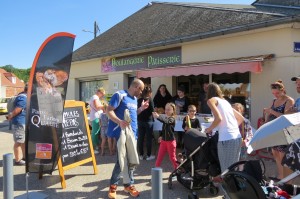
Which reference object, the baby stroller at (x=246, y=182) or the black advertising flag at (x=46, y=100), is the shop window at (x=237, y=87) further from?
the baby stroller at (x=246, y=182)

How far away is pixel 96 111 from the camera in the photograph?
25.8 ft

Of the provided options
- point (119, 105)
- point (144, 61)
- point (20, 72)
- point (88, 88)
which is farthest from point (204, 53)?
point (20, 72)

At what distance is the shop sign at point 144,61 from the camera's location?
1042cm

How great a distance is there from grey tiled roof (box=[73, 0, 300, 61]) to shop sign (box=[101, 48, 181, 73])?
35cm

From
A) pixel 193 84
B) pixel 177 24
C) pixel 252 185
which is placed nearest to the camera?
pixel 252 185

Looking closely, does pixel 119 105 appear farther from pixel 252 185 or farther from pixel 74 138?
pixel 252 185

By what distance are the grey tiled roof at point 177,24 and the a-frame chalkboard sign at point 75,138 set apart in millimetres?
4658

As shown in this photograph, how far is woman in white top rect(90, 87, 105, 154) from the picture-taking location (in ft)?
25.3

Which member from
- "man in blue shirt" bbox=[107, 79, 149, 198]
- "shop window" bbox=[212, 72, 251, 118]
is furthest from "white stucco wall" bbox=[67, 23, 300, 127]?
"man in blue shirt" bbox=[107, 79, 149, 198]

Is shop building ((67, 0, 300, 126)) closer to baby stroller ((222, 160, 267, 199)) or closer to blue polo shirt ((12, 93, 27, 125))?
blue polo shirt ((12, 93, 27, 125))

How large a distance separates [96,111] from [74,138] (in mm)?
2014

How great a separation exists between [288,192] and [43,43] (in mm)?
3621

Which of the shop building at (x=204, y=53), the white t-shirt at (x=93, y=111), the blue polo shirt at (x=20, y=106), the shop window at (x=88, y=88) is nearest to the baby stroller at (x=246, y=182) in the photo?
the shop building at (x=204, y=53)

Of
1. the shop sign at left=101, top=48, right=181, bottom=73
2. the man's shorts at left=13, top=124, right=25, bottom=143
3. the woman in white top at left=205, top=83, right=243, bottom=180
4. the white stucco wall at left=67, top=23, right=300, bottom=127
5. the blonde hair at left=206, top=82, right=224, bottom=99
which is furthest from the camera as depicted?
the shop sign at left=101, top=48, right=181, bottom=73
